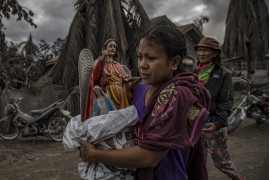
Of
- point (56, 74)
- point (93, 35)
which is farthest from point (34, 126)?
point (93, 35)

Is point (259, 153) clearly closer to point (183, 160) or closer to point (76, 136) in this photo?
point (183, 160)

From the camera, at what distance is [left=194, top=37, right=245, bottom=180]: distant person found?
2.55m

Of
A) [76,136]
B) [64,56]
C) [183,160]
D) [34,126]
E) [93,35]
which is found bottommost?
[34,126]

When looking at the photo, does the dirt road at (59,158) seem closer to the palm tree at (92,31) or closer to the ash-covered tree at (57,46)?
the palm tree at (92,31)

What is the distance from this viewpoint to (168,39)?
1079 millimetres

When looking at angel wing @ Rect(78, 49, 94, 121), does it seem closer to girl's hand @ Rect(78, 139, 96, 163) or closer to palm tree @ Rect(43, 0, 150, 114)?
girl's hand @ Rect(78, 139, 96, 163)

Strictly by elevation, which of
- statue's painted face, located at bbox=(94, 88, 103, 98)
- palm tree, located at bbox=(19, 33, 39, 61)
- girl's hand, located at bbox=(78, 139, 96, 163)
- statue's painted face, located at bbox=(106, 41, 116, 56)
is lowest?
girl's hand, located at bbox=(78, 139, 96, 163)

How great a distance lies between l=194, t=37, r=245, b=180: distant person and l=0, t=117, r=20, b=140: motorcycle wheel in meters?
5.54

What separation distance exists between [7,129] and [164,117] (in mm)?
6598

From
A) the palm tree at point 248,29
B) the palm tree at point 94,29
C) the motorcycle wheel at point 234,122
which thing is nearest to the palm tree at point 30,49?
the palm tree at point 94,29

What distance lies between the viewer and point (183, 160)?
1.21 meters

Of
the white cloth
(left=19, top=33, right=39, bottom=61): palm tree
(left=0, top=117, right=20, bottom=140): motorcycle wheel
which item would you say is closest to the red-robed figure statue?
the white cloth

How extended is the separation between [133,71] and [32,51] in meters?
4.93

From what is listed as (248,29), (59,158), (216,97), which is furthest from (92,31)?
(248,29)
